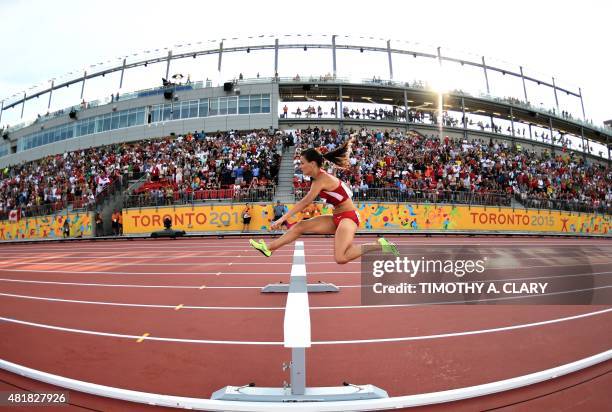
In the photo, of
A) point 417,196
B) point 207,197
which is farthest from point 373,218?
point 207,197

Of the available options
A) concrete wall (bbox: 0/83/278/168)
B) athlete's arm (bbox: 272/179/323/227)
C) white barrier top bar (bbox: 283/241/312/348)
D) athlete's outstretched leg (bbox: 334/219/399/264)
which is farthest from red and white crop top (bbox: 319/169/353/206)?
concrete wall (bbox: 0/83/278/168)

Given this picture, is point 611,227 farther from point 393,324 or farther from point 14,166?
point 14,166

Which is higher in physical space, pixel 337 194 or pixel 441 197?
pixel 441 197

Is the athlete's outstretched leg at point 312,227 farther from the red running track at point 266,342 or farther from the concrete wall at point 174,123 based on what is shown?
the concrete wall at point 174,123

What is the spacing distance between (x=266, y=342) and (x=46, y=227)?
80.8ft

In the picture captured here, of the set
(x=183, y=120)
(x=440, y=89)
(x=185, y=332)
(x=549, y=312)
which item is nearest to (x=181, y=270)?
(x=185, y=332)

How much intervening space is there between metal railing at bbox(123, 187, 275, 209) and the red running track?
1267 centimetres

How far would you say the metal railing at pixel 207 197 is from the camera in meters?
19.6

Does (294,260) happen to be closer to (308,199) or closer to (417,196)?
(308,199)

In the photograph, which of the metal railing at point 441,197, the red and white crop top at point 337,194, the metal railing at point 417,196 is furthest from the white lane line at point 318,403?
the metal railing at point 417,196

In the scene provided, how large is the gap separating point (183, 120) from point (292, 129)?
1041 cm

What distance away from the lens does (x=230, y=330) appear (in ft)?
14.0

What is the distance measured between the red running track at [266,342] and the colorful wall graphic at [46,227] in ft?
52.7

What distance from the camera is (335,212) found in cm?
476
